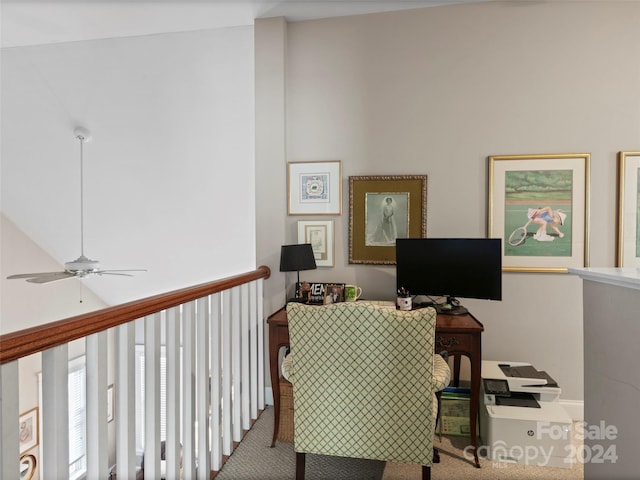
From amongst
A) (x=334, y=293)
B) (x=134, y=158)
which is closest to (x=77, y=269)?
(x=134, y=158)

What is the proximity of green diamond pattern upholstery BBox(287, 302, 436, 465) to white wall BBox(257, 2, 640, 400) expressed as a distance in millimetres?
1243

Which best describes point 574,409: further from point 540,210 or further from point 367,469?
point 367,469

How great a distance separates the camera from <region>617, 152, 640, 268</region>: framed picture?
94.5 inches

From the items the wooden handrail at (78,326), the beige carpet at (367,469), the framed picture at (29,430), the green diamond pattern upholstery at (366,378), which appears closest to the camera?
the wooden handrail at (78,326)

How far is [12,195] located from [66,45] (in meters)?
1.80

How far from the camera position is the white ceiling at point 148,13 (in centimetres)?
252

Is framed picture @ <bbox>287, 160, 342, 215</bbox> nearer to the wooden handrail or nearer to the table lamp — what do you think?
the table lamp

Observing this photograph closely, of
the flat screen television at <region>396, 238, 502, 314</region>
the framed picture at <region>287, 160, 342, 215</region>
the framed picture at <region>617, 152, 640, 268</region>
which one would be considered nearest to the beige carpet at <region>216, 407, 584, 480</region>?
the flat screen television at <region>396, 238, 502, 314</region>

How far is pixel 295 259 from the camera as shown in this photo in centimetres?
247

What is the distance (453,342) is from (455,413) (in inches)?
22.5

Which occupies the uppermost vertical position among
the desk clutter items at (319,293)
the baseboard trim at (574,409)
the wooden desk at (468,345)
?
the desk clutter items at (319,293)

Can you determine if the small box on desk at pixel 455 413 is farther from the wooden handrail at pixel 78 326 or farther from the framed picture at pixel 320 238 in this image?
the wooden handrail at pixel 78 326

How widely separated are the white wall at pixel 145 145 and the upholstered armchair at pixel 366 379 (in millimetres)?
1835

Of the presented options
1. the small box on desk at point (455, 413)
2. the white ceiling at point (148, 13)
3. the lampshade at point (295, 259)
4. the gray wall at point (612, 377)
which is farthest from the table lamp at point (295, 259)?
the white ceiling at point (148, 13)
